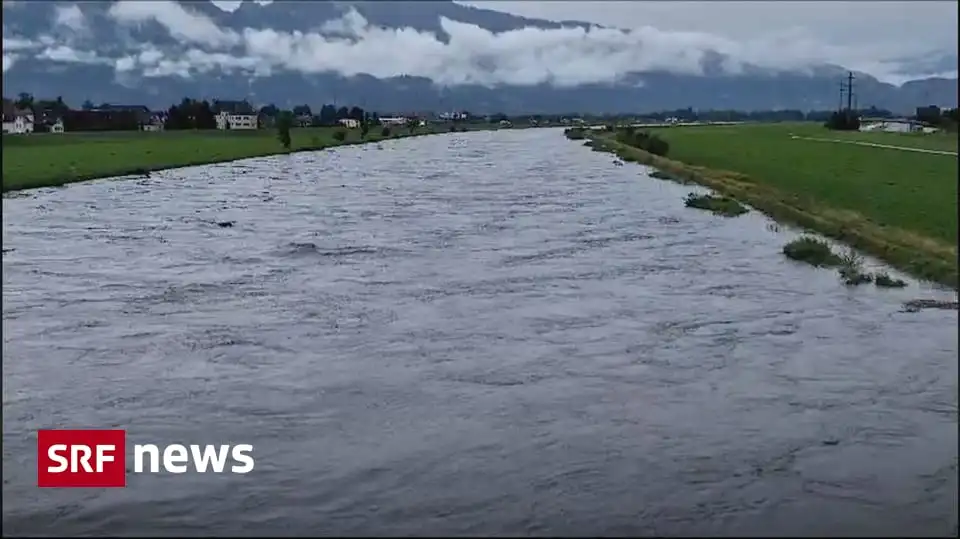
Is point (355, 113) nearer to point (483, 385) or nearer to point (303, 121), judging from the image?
point (303, 121)

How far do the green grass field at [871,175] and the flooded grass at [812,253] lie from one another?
2.46 meters

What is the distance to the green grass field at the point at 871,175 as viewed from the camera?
94.6 ft

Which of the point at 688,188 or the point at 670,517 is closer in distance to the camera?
the point at 670,517

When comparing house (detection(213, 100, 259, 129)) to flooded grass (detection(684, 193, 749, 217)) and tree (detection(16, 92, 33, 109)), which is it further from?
flooded grass (detection(684, 193, 749, 217))

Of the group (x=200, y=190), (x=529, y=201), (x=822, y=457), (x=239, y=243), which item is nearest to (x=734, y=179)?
(x=529, y=201)

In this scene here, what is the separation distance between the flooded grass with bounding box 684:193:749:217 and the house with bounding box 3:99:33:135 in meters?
72.0

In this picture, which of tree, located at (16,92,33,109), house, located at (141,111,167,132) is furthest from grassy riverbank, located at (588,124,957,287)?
tree, located at (16,92,33,109)

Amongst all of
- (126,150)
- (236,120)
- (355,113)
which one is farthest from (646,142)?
(355,113)

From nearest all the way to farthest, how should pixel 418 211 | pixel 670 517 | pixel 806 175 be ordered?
pixel 670 517
pixel 418 211
pixel 806 175

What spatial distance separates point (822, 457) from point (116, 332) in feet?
34.7

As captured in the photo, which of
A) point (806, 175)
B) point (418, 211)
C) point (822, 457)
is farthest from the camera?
point (806, 175)

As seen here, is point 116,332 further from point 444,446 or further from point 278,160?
point 278,160

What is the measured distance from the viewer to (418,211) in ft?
117

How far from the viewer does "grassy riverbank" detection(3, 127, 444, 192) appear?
52.9 metres
